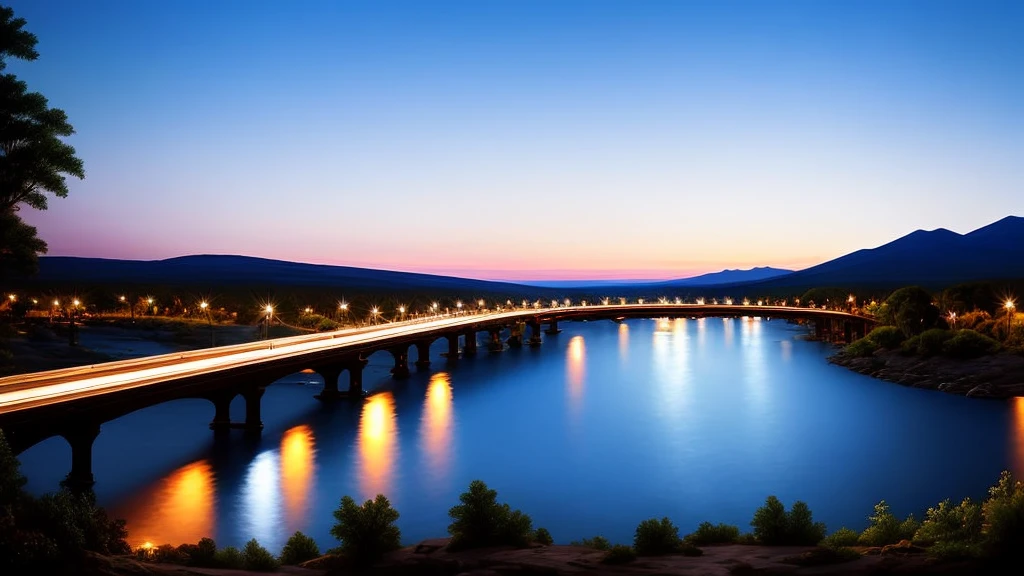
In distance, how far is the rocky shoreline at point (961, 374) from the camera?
76.7m

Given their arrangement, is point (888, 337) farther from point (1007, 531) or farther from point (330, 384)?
point (1007, 531)

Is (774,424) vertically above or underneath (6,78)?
underneath

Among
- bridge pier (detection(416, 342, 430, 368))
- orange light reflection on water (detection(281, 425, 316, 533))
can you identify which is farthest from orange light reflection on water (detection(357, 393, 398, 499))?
bridge pier (detection(416, 342, 430, 368))

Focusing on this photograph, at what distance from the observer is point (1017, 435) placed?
5981 cm

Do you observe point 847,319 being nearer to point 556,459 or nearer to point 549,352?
point 549,352

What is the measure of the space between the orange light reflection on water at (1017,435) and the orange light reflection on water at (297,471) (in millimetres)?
46582

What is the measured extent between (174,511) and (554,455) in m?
28.5

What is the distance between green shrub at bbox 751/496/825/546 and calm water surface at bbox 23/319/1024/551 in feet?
42.5

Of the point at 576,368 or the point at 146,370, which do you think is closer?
the point at 146,370

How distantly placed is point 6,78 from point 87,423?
17293 mm

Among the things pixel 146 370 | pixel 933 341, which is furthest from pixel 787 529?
pixel 933 341

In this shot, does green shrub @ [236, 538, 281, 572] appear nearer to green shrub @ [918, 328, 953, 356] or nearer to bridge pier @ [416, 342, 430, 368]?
bridge pier @ [416, 342, 430, 368]

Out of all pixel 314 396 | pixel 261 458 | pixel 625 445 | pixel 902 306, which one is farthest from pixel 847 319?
pixel 261 458

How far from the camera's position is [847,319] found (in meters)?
146
